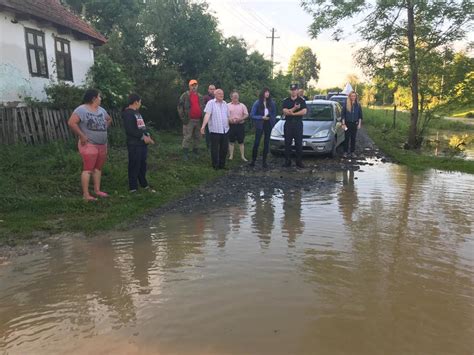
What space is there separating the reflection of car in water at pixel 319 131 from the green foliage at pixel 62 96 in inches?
252

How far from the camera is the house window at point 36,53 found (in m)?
13.3

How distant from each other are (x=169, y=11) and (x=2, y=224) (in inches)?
882

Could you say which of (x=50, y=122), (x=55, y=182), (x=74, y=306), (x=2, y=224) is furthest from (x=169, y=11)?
(x=74, y=306)

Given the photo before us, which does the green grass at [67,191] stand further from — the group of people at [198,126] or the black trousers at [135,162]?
the group of people at [198,126]

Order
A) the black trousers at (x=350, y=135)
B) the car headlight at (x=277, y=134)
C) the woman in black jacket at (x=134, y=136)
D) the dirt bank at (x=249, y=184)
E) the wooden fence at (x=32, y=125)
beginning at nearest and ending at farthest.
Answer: the dirt bank at (x=249, y=184) < the woman in black jacket at (x=134, y=136) < the wooden fence at (x=32, y=125) < the car headlight at (x=277, y=134) < the black trousers at (x=350, y=135)

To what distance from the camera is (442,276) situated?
3986mm

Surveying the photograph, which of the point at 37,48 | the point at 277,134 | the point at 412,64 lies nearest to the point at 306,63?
the point at 412,64

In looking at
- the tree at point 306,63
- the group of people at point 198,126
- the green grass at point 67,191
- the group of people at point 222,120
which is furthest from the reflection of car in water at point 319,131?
the tree at point 306,63

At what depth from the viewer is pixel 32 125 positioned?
11141 millimetres

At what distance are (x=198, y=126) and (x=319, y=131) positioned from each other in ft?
10.6

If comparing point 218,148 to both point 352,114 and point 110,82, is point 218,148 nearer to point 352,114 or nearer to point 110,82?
point 352,114

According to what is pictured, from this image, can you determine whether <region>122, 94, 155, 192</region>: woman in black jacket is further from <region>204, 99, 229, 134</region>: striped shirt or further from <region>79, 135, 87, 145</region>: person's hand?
<region>204, 99, 229, 134</region>: striped shirt

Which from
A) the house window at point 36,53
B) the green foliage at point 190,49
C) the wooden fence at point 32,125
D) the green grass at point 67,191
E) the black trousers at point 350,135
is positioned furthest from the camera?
the green foliage at point 190,49

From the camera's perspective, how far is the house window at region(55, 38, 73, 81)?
14945mm
